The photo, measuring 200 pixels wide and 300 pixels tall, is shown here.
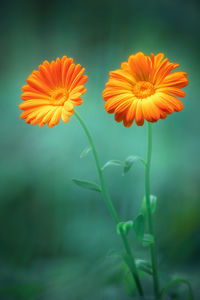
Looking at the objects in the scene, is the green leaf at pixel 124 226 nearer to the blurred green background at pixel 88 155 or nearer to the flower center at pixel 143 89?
the flower center at pixel 143 89

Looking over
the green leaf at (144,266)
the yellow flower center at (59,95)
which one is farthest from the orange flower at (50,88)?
the green leaf at (144,266)

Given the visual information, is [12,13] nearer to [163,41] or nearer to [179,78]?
[163,41]

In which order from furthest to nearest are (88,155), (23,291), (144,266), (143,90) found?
(88,155) → (23,291) → (144,266) → (143,90)

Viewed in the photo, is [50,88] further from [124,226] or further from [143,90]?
[124,226]

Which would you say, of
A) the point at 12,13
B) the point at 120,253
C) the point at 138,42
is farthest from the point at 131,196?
the point at 12,13

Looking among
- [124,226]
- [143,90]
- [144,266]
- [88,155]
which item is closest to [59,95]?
[143,90]

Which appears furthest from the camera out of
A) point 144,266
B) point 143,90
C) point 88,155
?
point 88,155
